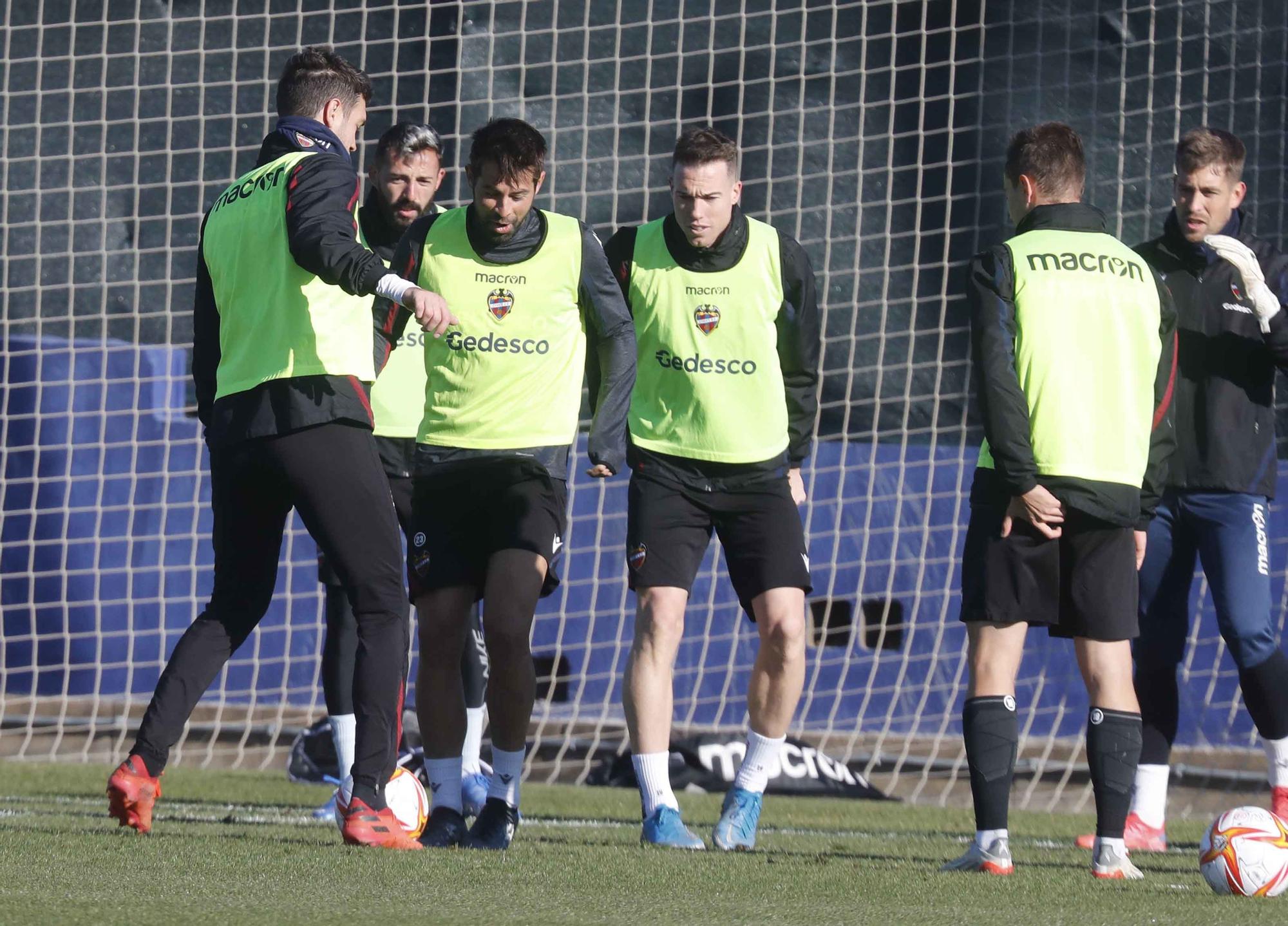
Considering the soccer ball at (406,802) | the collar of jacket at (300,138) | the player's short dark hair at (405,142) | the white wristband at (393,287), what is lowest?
the soccer ball at (406,802)

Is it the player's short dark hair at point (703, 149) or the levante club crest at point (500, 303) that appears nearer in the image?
the levante club crest at point (500, 303)

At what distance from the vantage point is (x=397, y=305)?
4.64 meters

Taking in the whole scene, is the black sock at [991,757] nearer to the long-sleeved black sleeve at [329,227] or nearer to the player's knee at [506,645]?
the player's knee at [506,645]

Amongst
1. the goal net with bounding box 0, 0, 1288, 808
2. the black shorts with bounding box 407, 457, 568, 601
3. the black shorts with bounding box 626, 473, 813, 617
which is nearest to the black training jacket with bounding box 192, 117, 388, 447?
the black shorts with bounding box 407, 457, 568, 601

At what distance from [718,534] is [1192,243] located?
1.65 meters

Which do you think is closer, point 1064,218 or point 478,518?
point 1064,218

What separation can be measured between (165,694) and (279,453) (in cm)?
64

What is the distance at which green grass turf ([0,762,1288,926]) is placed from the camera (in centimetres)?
325

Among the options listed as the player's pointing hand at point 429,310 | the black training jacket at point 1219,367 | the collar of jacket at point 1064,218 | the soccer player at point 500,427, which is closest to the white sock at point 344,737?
the soccer player at point 500,427

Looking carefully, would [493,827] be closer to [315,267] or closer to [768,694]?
[768,694]

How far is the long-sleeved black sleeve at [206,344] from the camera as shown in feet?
14.7

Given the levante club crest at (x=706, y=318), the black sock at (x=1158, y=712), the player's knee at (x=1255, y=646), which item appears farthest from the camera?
the black sock at (x=1158, y=712)

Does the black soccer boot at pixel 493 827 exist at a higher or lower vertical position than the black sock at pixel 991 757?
lower

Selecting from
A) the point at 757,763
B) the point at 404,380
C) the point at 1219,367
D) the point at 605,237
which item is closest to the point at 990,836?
the point at 757,763
